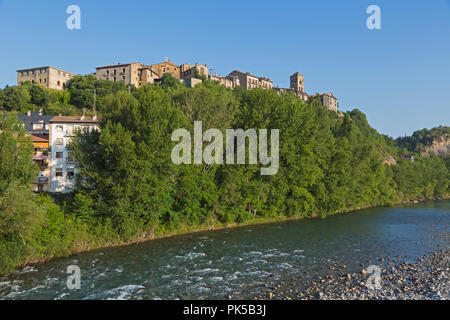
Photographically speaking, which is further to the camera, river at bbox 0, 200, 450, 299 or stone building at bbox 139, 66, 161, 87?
stone building at bbox 139, 66, 161, 87

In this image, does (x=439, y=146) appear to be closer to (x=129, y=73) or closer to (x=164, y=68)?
(x=164, y=68)

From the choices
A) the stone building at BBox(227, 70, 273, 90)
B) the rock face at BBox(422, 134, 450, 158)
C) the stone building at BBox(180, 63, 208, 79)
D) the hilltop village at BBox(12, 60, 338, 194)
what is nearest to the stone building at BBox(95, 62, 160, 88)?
the hilltop village at BBox(12, 60, 338, 194)

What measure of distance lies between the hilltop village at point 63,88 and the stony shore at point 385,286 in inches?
1020

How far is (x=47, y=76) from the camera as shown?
3952 inches

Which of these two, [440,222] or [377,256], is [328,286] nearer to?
[377,256]

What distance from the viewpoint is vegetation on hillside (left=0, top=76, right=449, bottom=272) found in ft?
74.1

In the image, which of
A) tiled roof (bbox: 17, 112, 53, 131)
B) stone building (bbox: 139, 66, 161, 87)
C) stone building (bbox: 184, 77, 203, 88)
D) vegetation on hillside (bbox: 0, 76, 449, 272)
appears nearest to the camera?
vegetation on hillside (bbox: 0, 76, 449, 272)

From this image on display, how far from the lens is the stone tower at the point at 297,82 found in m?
162

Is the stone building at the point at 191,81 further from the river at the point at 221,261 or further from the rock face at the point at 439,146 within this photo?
the rock face at the point at 439,146

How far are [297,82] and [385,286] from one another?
6125 inches

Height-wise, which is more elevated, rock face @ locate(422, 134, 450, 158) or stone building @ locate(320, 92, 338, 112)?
stone building @ locate(320, 92, 338, 112)

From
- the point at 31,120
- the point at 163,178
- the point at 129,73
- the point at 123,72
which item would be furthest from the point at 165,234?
the point at 123,72

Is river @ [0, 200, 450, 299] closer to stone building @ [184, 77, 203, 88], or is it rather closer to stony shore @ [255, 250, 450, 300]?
stony shore @ [255, 250, 450, 300]
